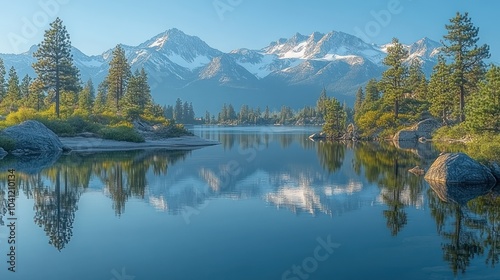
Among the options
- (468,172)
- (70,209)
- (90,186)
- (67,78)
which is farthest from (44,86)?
(468,172)

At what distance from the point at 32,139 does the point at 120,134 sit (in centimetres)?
1424

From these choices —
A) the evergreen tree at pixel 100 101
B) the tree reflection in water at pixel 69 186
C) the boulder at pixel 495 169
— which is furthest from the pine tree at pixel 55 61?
the boulder at pixel 495 169

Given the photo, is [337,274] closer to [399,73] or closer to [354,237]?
[354,237]

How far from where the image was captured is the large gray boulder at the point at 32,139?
1715 inches

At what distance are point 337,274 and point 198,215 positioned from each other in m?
7.67

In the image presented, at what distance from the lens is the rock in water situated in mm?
23578

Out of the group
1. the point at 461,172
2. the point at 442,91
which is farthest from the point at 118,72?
the point at 461,172

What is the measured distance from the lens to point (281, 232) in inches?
570

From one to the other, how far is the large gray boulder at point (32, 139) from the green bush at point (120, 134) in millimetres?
10383

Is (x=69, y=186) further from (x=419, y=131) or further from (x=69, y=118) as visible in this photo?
(x=419, y=131)

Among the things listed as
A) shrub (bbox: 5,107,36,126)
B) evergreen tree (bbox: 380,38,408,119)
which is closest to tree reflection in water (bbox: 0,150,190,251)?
shrub (bbox: 5,107,36,126)

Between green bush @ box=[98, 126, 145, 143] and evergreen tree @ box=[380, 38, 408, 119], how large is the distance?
167 ft

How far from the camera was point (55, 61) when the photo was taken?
70125 mm

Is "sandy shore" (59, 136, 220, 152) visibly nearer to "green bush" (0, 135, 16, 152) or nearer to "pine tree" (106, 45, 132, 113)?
"green bush" (0, 135, 16, 152)
